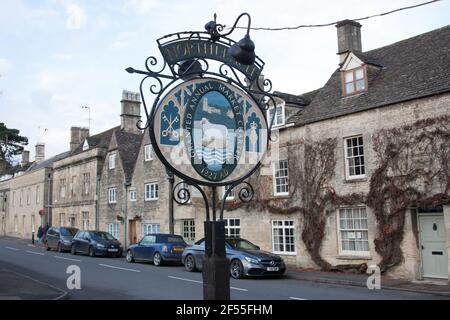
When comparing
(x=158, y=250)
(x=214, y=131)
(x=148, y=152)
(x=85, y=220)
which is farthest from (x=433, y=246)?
(x=85, y=220)

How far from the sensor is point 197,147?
4855 mm

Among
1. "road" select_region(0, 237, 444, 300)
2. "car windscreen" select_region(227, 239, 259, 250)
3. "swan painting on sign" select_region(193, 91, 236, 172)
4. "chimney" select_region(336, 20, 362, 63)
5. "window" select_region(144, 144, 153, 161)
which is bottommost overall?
"road" select_region(0, 237, 444, 300)

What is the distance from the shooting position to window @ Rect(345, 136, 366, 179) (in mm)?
19094

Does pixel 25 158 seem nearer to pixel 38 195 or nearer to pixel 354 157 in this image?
pixel 38 195

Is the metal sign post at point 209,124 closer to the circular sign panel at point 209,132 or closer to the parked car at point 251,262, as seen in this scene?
the circular sign panel at point 209,132

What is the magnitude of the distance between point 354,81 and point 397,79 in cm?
210

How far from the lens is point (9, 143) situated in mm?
72250

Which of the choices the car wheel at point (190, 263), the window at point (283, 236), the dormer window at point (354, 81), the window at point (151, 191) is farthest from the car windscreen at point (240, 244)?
the window at point (151, 191)

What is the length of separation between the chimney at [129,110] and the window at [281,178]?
19.9 metres

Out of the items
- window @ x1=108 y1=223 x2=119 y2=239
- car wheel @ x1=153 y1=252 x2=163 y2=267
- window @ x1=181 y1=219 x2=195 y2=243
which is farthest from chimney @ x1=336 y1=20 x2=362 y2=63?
window @ x1=108 y1=223 x2=119 y2=239

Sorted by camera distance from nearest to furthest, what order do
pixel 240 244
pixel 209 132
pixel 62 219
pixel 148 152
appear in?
pixel 209 132 → pixel 240 244 → pixel 148 152 → pixel 62 219

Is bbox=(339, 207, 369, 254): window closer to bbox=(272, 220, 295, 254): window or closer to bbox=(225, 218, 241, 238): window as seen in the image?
bbox=(272, 220, 295, 254): window

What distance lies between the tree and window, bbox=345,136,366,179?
210 feet

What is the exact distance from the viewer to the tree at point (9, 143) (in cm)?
7069
